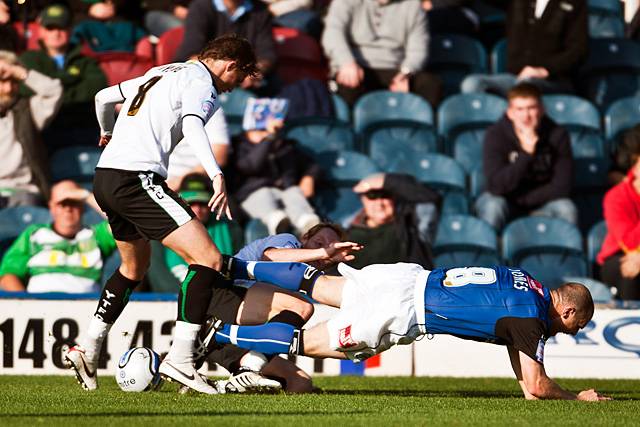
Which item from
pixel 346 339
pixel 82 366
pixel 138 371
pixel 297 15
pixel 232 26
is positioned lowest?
pixel 297 15

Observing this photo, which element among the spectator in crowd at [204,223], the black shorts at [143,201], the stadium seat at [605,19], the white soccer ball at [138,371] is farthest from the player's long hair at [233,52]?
the stadium seat at [605,19]

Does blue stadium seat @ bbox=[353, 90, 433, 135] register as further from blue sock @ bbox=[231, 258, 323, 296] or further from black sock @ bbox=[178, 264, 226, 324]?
black sock @ bbox=[178, 264, 226, 324]

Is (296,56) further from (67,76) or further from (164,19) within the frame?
(67,76)

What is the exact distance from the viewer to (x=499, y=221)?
1161 centimetres

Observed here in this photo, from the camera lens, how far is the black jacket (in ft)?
38.3

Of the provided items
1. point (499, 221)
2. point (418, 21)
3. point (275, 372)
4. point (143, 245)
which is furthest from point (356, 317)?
point (418, 21)

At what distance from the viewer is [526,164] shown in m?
11.6

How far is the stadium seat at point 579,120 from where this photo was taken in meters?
12.8

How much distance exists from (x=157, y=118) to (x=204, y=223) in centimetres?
308

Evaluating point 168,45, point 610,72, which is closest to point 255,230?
point 168,45

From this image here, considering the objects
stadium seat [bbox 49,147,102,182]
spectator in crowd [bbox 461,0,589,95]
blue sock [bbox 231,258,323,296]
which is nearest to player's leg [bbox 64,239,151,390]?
blue sock [bbox 231,258,323,296]

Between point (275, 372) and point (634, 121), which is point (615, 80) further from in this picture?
point (275, 372)

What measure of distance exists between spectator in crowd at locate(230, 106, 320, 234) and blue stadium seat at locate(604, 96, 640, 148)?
11.3ft

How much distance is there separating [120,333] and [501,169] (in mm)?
4268
